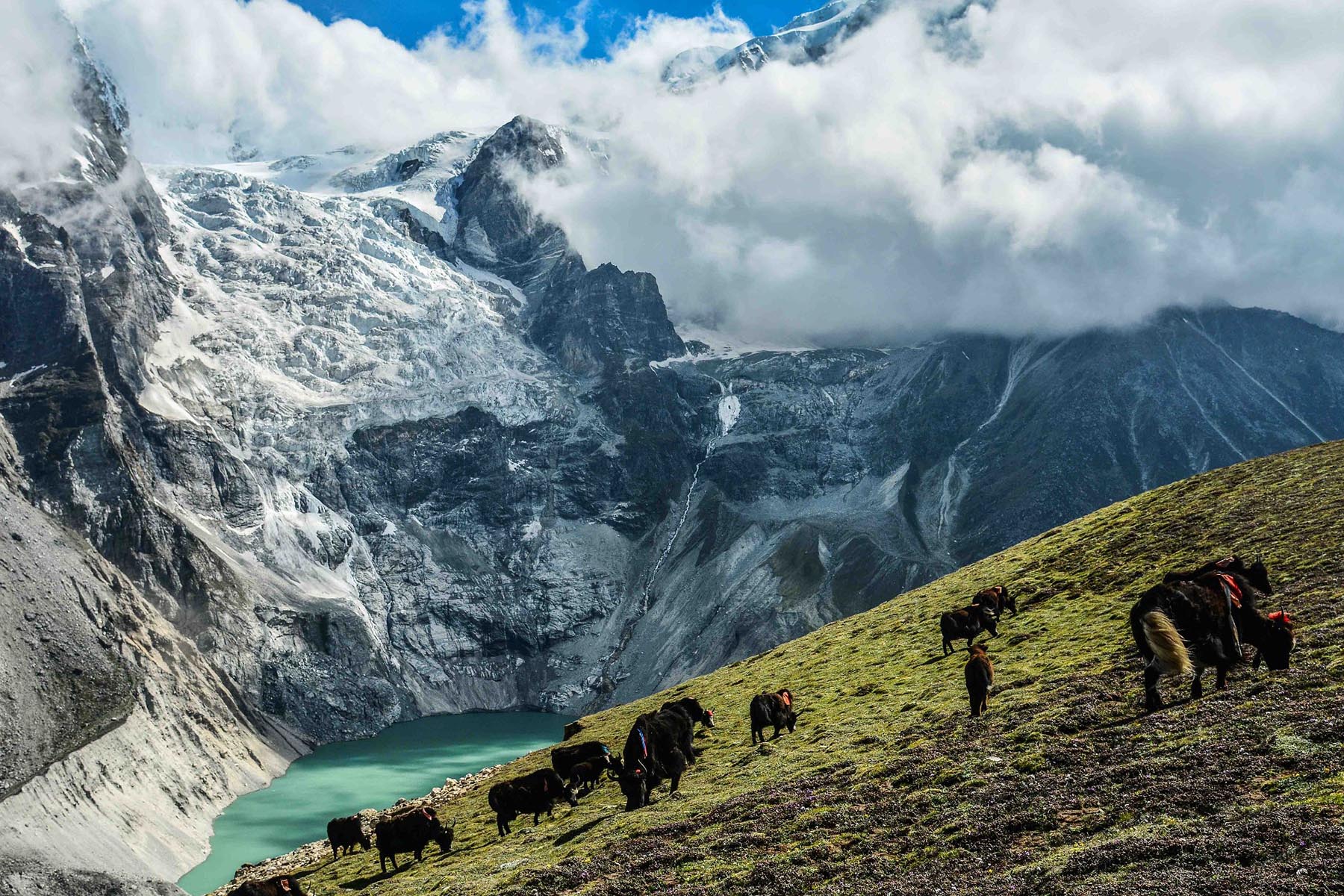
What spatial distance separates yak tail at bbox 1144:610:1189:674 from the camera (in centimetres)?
2245

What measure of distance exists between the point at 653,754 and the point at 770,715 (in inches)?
220

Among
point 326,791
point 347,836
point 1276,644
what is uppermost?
point 1276,644

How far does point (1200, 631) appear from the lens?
2303 cm

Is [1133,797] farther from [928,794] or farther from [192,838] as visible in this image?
[192,838]

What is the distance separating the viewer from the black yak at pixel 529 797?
1412 inches

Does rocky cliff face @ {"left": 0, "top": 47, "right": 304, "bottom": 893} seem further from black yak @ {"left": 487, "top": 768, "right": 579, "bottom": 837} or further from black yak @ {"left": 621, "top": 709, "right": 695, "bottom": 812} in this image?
black yak @ {"left": 621, "top": 709, "right": 695, "bottom": 812}

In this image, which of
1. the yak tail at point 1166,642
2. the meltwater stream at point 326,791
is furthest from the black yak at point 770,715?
the meltwater stream at point 326,791

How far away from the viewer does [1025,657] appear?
116ft

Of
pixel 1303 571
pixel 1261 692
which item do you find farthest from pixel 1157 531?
pixel 1261 692

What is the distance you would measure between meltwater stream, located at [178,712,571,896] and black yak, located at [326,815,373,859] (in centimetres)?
7805

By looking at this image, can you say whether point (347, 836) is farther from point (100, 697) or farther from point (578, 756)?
point (100, 697)

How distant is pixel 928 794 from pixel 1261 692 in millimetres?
7825

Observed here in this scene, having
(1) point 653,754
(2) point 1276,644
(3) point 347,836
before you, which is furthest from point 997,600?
(3) point 347,836

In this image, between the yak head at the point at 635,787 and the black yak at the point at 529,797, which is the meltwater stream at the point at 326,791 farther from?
the yak head at the point at 635,787
